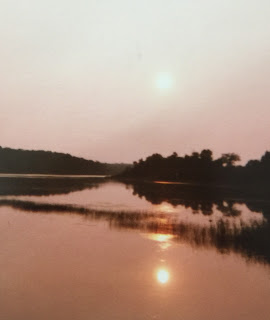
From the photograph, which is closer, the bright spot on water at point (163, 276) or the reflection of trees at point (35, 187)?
the bright spot on water at point (163, 276)

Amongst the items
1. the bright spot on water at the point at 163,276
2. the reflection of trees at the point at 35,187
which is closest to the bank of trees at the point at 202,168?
the reflection of trees at the point at 35,187

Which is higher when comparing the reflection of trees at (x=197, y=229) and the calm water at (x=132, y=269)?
the reflection of trees at (x=197, y=229)

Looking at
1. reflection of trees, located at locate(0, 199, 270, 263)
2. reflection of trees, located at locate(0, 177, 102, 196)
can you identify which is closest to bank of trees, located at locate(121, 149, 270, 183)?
reflection of trees, located at locate(0, 177, 102, 196)

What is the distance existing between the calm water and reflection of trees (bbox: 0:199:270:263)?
68 millimetres

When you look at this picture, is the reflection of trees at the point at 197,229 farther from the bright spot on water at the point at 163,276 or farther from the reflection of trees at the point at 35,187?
the reflection of trees at the point at 35,187

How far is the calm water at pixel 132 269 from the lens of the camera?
46.3 feet

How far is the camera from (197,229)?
1190 inches

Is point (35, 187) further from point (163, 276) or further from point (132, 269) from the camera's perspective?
point (163, 276)

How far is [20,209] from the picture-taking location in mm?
38531

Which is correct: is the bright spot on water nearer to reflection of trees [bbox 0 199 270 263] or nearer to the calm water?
the calm water

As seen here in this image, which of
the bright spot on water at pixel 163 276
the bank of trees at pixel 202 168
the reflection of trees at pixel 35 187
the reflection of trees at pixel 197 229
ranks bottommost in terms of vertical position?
the bright spot on water at pixel 163 276

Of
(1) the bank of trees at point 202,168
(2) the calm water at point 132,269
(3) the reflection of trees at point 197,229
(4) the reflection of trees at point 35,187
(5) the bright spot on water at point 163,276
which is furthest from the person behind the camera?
(1) the bank of trees at point 202,168

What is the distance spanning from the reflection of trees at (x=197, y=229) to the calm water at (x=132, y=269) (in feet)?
0.22

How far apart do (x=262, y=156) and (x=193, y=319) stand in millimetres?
78100
